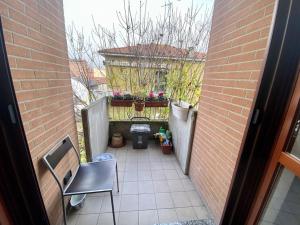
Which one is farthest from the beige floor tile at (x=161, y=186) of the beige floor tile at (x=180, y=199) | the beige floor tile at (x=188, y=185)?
the beige floor tile at (x=188, y=185)

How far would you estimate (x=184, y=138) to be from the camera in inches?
84.3

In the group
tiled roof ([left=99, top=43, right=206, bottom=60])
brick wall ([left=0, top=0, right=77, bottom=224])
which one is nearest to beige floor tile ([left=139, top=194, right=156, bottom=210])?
brick wall ([left=0, top=0, right=77, bottom=224])

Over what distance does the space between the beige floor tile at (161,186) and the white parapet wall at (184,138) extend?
1.24 ft

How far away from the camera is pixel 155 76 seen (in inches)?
125

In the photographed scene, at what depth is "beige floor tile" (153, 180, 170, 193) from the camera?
5.81ft

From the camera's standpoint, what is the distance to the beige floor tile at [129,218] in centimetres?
136

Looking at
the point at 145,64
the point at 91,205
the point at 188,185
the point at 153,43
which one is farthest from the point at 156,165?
the point at 153,43

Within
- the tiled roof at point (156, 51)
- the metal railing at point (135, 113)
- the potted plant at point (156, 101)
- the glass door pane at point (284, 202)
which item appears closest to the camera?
the glass door pane at point (284, 202)

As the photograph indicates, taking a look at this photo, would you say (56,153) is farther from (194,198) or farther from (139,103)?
(139,103)

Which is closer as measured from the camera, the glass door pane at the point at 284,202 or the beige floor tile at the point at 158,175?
the glass door pane at the point at 284,202

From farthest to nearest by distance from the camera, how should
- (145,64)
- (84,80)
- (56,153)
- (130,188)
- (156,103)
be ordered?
1. (84,80)
2. (145,64)
3. (156,103)
4. (130,188)
5. (56,153)

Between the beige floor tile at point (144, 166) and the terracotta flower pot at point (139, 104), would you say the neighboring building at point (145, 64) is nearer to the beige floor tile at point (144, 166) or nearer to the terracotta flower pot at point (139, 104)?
the terracotta flower pot at point (139, 104)

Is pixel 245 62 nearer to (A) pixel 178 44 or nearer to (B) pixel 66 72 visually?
(B) pixel 66 72

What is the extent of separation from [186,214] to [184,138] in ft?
3.12
